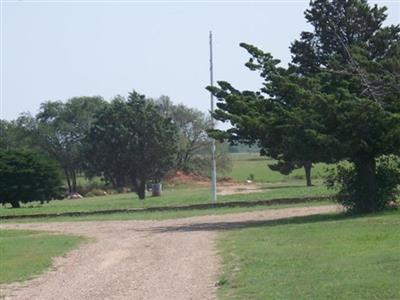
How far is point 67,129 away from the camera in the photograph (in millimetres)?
95938

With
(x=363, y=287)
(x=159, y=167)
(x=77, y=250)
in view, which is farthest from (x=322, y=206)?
(x=159, y=167)

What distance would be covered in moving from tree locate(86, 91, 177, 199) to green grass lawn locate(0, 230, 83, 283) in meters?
34.4

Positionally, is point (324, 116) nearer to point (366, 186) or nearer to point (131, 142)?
point (366, 186)

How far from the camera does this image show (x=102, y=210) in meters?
40.9

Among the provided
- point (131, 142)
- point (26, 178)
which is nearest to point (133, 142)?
point (131, 142)

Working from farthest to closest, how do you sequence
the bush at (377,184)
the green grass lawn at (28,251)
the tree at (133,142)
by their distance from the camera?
the tree at (133,142) → the bush at (377,184) → the green grass lawn at (28,251)

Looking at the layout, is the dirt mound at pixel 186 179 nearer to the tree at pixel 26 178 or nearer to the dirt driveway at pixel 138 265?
the tree at pixel 26 178

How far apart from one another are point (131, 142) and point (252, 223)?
120ft

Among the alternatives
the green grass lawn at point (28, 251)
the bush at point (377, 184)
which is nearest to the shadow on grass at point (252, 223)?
the bush at point (377, 184)

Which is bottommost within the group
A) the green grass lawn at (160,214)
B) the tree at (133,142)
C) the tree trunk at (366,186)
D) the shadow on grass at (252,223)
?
the shadow on grass at (252,223)

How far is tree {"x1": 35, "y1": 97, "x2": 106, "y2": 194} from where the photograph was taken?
94.1 metres

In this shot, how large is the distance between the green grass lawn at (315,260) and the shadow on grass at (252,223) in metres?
1.12

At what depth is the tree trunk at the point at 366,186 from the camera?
28125mm

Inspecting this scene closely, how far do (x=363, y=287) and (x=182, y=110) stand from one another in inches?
3176
